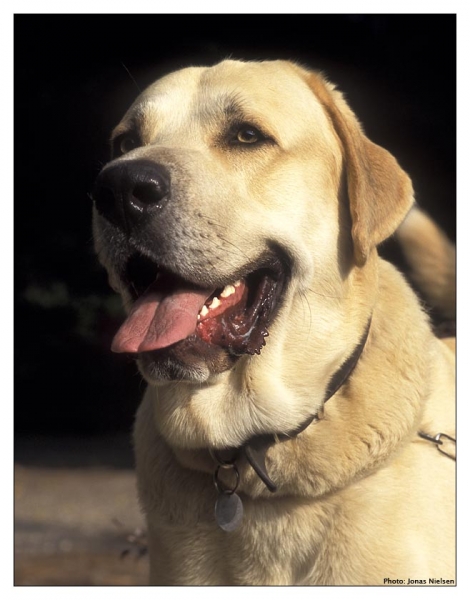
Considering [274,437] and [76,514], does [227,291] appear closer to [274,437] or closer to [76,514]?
[274,437]

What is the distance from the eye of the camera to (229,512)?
2.67m

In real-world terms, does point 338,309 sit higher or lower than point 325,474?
higher

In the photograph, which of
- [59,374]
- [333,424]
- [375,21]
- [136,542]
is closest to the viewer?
[333,424]

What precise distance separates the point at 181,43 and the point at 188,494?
8.34 feet

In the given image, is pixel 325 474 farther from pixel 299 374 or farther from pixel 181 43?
pixel 181 43

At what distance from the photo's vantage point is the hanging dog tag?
266cm

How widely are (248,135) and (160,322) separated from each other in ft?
2.38

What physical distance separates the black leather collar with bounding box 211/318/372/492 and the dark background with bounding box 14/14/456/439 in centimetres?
140

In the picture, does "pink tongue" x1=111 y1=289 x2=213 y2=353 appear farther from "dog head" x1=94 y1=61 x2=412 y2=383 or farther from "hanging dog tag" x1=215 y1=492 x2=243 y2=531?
"hanging dog tag" x1=215 y1=492 x2=243 y2=531

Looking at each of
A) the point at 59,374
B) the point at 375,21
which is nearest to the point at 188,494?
the point at 375,21

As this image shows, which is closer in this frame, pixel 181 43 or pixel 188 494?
pixel 188 494

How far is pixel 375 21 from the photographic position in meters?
3.74

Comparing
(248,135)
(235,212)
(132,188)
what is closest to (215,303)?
(235,212)

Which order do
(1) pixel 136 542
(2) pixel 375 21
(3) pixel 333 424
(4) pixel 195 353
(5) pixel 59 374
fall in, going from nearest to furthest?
(4) pixel 195 353, (3) pixel 333 424, (2) pixel 375 21, (1) pixel 136 542, (5) pixel 59 374
